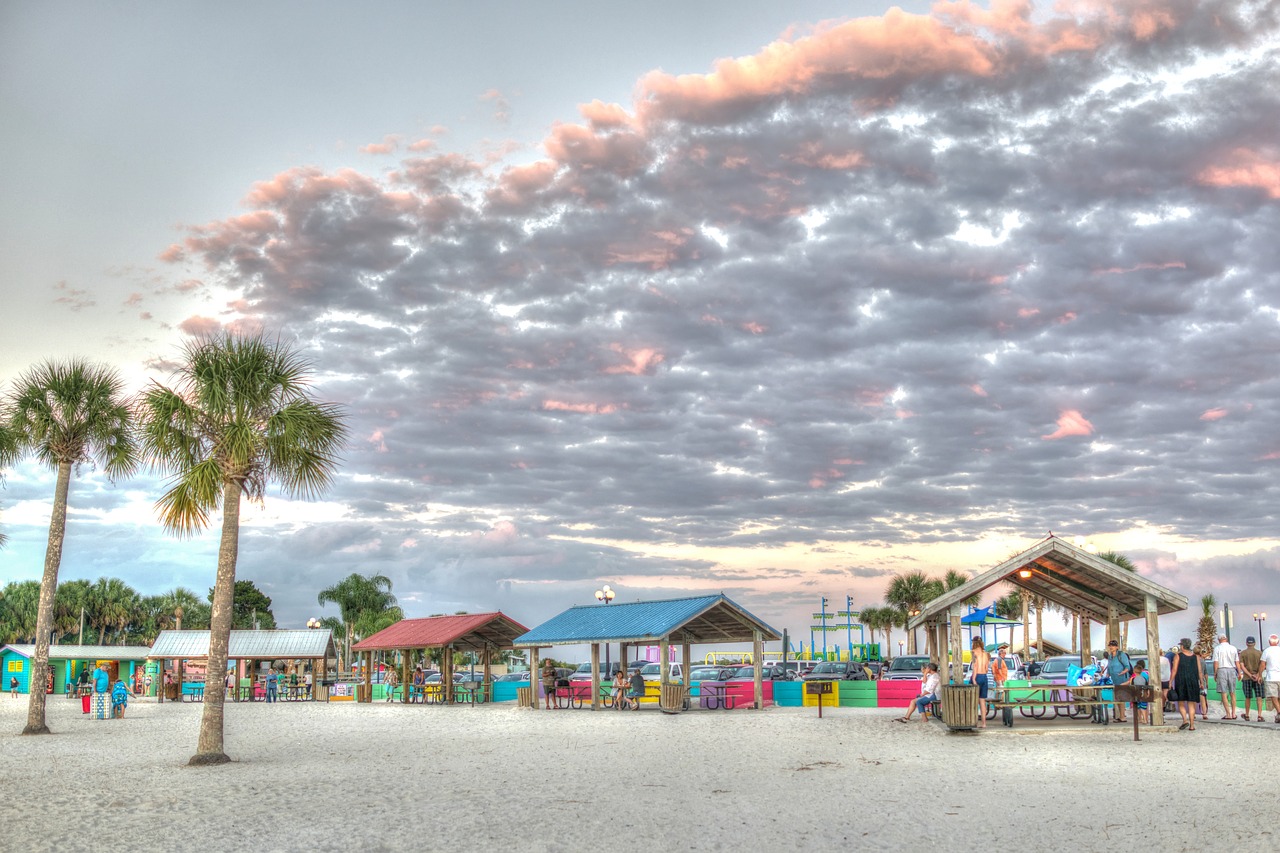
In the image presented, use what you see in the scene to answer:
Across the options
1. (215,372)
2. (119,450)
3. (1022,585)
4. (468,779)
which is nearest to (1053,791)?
(468,779)

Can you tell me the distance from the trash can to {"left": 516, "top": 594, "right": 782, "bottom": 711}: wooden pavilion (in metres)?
12.1

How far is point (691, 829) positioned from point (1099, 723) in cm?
1562

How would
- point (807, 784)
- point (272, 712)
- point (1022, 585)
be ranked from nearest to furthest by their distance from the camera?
point (807, 784) < point (1022, 585) < point (272, 712)

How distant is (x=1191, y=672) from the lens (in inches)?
850

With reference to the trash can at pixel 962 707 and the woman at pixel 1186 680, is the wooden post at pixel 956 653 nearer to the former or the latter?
the trash can at pixel 962 707

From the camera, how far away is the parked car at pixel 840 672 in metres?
38.8

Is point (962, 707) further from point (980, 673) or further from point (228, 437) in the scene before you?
point (228, 437)

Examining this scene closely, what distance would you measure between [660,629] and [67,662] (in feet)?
144

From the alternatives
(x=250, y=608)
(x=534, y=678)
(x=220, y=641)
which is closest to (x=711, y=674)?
(x=534, y=678)

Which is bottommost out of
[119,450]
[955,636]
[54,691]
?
[54,691]

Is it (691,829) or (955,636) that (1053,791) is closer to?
(691,829)

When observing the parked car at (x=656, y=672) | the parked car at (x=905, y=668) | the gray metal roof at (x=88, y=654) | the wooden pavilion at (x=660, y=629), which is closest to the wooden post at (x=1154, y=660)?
the wooden pavilion at (x=660, y=629)

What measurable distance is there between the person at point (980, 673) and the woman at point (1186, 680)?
371 cm

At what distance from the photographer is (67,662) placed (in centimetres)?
6103
